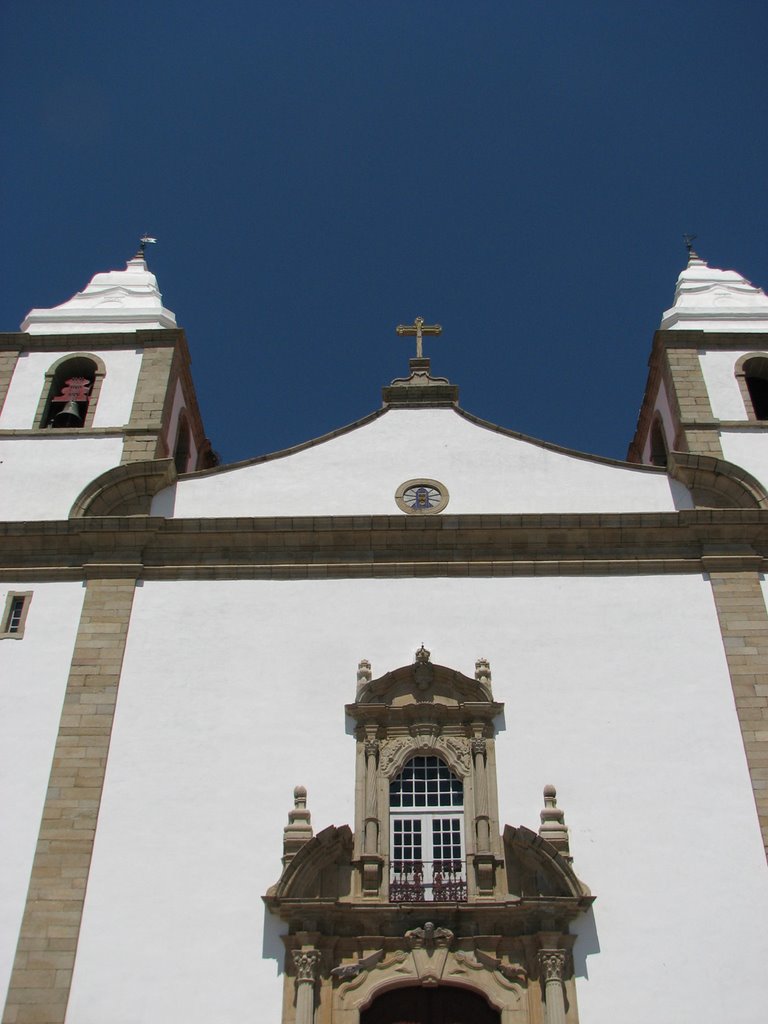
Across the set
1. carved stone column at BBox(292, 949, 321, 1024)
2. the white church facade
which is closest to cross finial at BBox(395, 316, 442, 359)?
the white church facade

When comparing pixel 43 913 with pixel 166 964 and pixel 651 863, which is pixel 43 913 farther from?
pixel 651 863

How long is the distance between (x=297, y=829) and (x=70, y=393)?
880cm

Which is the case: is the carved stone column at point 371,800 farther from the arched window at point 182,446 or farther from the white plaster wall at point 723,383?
the white plaster wall at point 723,383

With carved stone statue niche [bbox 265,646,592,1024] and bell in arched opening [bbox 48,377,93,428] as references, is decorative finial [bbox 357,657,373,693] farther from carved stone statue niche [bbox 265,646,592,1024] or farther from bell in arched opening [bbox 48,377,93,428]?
bell in arched opening [bbox 48,377,93,428]

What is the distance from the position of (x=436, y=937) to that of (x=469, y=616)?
424 centimetres

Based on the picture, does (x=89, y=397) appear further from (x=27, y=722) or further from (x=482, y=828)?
(x=482, y=828)

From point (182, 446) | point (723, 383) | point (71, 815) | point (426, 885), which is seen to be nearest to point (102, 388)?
point (182, 446)

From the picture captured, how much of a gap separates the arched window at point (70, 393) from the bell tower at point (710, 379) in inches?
354

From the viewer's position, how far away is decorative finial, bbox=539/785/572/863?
43.9 ft

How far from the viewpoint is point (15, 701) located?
49.0ft

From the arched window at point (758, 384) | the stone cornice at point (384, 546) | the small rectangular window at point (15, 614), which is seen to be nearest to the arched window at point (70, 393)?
the stone cornice at point (384, 546)

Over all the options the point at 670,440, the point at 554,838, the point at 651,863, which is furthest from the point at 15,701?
the point at 670,440

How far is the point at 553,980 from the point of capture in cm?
1257

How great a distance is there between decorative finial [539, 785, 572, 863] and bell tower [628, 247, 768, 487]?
236 inches
